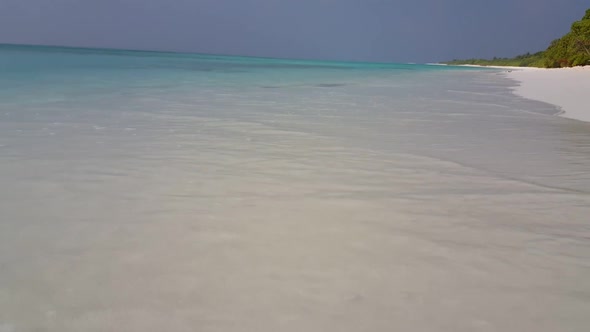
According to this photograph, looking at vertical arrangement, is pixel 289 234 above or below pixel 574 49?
below

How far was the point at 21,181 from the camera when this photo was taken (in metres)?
3.61

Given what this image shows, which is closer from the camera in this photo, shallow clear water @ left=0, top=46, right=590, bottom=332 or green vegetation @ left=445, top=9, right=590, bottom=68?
shallow clear water @ left=0, top=46, right=590, bottom=332

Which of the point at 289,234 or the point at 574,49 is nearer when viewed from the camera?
the point at 289,234

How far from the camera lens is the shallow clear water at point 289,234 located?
6.09 feet

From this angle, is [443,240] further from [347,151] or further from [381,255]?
[347,151]

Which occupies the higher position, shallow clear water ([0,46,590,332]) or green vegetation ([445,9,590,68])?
green vegetation ([445,9,590,68])

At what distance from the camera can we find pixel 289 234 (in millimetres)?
2646

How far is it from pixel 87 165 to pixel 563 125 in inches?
267

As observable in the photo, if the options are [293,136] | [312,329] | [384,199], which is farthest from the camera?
[293,136]

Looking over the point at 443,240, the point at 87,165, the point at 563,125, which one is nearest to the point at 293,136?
the point at 87,165

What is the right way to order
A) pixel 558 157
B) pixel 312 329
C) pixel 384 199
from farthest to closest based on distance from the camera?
pixel 558 157
pixel 384 199
pixel 312 329

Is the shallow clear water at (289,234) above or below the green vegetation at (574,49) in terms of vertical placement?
below

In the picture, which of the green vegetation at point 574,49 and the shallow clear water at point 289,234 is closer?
the shallow clear water at point 289,234

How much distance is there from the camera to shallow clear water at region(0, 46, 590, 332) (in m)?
1.86
